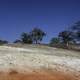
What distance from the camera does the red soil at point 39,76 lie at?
1231 cm

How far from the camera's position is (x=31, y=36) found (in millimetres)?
62688

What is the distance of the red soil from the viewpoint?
1231 cm

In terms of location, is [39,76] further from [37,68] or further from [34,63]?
[34,63]

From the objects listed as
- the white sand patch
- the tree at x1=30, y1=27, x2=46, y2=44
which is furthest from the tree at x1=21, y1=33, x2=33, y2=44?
the white sand patch

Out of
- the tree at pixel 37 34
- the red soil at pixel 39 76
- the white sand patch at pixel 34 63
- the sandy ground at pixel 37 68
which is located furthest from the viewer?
the tree at pixel 37 34

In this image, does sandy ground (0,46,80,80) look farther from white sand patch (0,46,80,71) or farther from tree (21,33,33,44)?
tree (21,33,33,44)

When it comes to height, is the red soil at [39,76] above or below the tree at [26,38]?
below

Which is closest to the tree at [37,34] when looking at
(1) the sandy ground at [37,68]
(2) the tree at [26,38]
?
(2) the tree at [26,38]

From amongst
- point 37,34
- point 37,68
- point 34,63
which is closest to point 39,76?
point 37,68

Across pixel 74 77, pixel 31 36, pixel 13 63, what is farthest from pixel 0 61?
pixel 31 36

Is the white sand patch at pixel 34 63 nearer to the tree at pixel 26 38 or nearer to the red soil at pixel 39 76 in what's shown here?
the red soil at pixel 39 76

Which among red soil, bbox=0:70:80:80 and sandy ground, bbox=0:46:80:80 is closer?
red soil, bbox=0:70:80:80

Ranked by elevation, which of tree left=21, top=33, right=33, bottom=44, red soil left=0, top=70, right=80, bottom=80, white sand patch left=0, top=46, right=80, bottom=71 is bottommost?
red soil left=0, top=70, right=80, bottom=80

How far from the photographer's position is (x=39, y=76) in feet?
41.5
